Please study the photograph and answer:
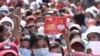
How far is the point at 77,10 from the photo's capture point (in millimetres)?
17078

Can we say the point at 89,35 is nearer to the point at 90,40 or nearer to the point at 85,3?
the point at 90,40

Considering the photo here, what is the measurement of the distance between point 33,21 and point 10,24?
2144 mm

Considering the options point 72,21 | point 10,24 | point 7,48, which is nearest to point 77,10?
point 72,21

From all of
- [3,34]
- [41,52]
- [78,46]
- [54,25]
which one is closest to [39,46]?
[41,52]

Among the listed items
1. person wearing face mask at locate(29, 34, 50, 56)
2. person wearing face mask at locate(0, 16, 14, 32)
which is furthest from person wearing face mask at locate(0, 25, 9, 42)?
person wearing face mask at locate(0, 16, 14, 32)

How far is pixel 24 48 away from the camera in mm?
8508

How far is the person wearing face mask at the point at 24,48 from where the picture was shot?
8.40 m

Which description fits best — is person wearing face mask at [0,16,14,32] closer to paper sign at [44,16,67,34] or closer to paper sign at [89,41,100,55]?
paper sign at [44,16,67,34]

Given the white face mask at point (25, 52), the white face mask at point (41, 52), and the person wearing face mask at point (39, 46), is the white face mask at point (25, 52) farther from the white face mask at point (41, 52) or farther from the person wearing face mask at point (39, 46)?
the white face mask at point (41, 52)

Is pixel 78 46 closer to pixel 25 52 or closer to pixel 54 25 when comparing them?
pixel 25 52

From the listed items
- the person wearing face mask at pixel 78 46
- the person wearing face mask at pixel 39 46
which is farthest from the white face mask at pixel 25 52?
the person wearing face mask at pixel 78 46

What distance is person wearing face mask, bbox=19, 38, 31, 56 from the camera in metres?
8.40

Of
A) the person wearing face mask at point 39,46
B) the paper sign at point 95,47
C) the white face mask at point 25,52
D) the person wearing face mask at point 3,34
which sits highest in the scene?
the person wearing face mask at point 3,34

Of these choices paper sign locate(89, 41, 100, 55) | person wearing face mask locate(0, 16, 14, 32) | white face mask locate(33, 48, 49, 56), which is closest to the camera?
white face mask locate(33, 48, 49, 56)
